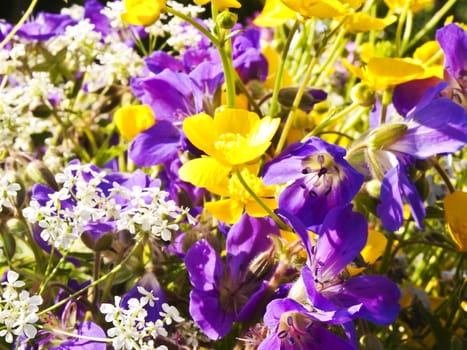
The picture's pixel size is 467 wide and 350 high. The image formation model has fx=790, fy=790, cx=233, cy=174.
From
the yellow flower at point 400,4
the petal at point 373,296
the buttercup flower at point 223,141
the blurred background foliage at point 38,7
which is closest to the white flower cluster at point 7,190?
the buttercup flower at point 223,141

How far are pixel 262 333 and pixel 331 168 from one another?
12 cm

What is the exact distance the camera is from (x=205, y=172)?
0.48 meters

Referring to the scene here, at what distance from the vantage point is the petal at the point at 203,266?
52 centimetres

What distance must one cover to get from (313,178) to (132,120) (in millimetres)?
182

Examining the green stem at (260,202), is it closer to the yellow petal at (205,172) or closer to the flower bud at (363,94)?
the yellow petal at (205,172)

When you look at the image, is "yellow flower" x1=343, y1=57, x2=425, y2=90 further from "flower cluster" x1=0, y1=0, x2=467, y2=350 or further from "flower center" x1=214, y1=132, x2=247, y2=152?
"flower center" x1=214, y1=132, x2=247, y2=152

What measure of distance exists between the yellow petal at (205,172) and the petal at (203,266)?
0.20ft

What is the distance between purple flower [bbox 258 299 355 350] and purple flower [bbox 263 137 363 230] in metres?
0.06

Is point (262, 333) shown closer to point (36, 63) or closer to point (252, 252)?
point (252, 252)

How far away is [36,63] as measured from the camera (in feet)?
2.48

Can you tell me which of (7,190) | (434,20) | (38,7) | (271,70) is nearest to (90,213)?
(7,190)

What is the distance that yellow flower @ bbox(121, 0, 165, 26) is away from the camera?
1.64 feet

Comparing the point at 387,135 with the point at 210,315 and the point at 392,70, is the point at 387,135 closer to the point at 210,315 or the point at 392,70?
the point at 392,70

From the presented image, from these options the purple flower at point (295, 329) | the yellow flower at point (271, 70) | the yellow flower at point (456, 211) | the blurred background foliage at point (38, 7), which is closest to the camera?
the purple flower at point (295, 329)
